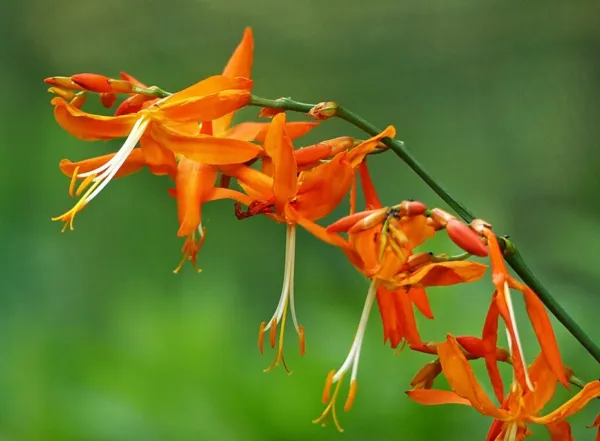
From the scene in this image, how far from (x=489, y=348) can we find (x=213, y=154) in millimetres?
241

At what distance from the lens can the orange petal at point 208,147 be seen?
66 cm

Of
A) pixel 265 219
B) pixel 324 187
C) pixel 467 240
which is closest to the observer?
pixel 467 240

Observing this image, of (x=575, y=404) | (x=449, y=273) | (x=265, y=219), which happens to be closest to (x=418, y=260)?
(x=449, y=273)

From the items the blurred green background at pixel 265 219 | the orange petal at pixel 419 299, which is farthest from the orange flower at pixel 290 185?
the blurred green background at pixel 265 219

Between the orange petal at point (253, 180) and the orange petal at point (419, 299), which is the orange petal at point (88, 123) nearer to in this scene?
the orange petal at point (253, 180)

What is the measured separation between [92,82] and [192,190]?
107 mm

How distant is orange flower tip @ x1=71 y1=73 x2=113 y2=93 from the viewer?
65cm

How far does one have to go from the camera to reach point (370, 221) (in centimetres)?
59

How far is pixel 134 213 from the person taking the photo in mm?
2404

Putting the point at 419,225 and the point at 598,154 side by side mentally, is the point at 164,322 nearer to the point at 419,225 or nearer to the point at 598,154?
the point at 419,225

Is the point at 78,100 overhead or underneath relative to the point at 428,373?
overhead

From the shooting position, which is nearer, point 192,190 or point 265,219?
point 192,190

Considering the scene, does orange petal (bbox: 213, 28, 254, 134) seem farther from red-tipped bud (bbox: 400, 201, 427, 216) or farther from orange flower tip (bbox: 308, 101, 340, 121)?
red-tipped bud (bbox: 400, 201, 427, 216)

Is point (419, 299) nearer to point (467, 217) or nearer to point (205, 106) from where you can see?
point (467, 217)
